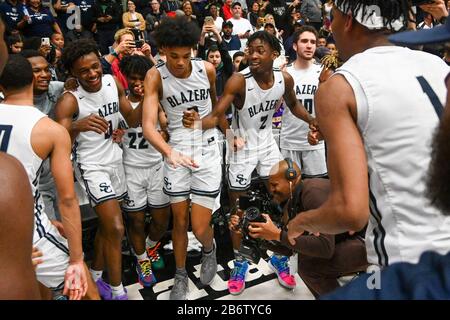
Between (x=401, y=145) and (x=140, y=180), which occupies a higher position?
(x=401, y=145)

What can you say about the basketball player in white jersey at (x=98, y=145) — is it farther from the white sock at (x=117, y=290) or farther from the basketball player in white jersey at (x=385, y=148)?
the basketball player in white jersey at (x=385, y=148)

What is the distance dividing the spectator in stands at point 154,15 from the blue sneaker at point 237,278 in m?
6.52

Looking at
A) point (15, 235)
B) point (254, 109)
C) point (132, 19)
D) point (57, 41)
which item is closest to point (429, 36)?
point (15, 235)

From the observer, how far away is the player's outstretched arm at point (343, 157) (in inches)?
55.1

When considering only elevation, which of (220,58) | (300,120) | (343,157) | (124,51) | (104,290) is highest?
(343,157)

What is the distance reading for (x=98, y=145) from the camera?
3.26m

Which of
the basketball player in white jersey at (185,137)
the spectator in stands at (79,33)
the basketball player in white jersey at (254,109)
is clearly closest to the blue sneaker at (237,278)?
the basketball player in white jersey at (254,109)

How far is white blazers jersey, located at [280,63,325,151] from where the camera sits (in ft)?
13.4

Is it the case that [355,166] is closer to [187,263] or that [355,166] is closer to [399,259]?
[399,259]

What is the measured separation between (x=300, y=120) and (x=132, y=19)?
18.1ft

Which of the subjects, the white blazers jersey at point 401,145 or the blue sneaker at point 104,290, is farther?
the blue sneaker at point 104,290

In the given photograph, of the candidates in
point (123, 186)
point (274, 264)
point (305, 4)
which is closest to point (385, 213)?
point (274, 264)

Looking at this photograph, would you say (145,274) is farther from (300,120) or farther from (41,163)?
(300,120)

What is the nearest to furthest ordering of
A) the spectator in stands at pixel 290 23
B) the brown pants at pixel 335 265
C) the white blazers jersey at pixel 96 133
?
the brown pants at pixel 335 265, the white blazers jersey at pixel 96 133, the spectator in stands at pixel 290 23
